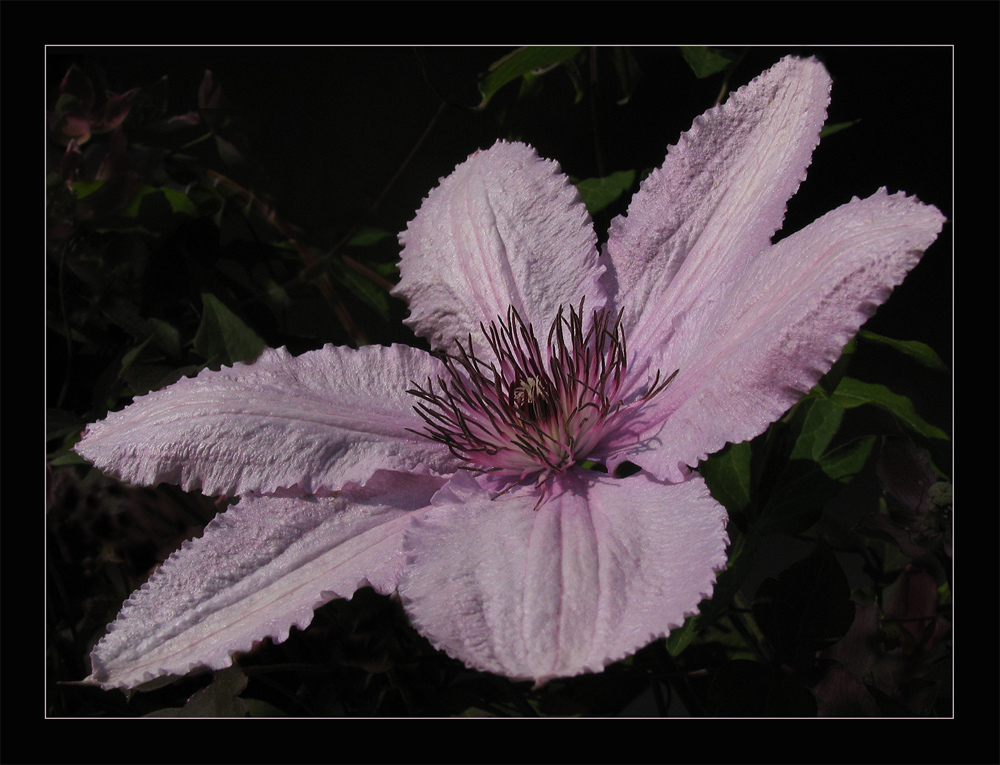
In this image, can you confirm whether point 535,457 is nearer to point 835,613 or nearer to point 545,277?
point 545,277

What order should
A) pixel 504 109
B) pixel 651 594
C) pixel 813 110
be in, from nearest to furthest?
1. pixel 651 594
2. pixel 813 110
3. pixel 504 109

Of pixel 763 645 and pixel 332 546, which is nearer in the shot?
pixel 332 546

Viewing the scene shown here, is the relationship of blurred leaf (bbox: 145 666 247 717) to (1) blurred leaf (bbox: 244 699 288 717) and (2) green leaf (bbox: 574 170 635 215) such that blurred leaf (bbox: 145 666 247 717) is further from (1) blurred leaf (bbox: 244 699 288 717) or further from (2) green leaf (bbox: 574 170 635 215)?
(2) green leaf (bbox: 574 170 635 215)

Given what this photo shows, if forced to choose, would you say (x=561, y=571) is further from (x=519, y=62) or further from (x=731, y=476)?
(x=519, y=62)

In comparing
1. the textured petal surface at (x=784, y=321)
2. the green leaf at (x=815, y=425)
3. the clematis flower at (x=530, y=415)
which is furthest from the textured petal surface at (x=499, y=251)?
the green leaf at (x=815, y=425)

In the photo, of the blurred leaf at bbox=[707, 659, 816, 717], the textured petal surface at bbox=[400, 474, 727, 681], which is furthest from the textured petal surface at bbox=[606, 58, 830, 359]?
the blurred leaf at bbox=[707, 659, 816, 717]

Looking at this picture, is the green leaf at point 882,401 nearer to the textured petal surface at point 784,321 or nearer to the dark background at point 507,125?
the dark background at point 507,125

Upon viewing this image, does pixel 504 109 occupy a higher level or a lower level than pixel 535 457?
higher
